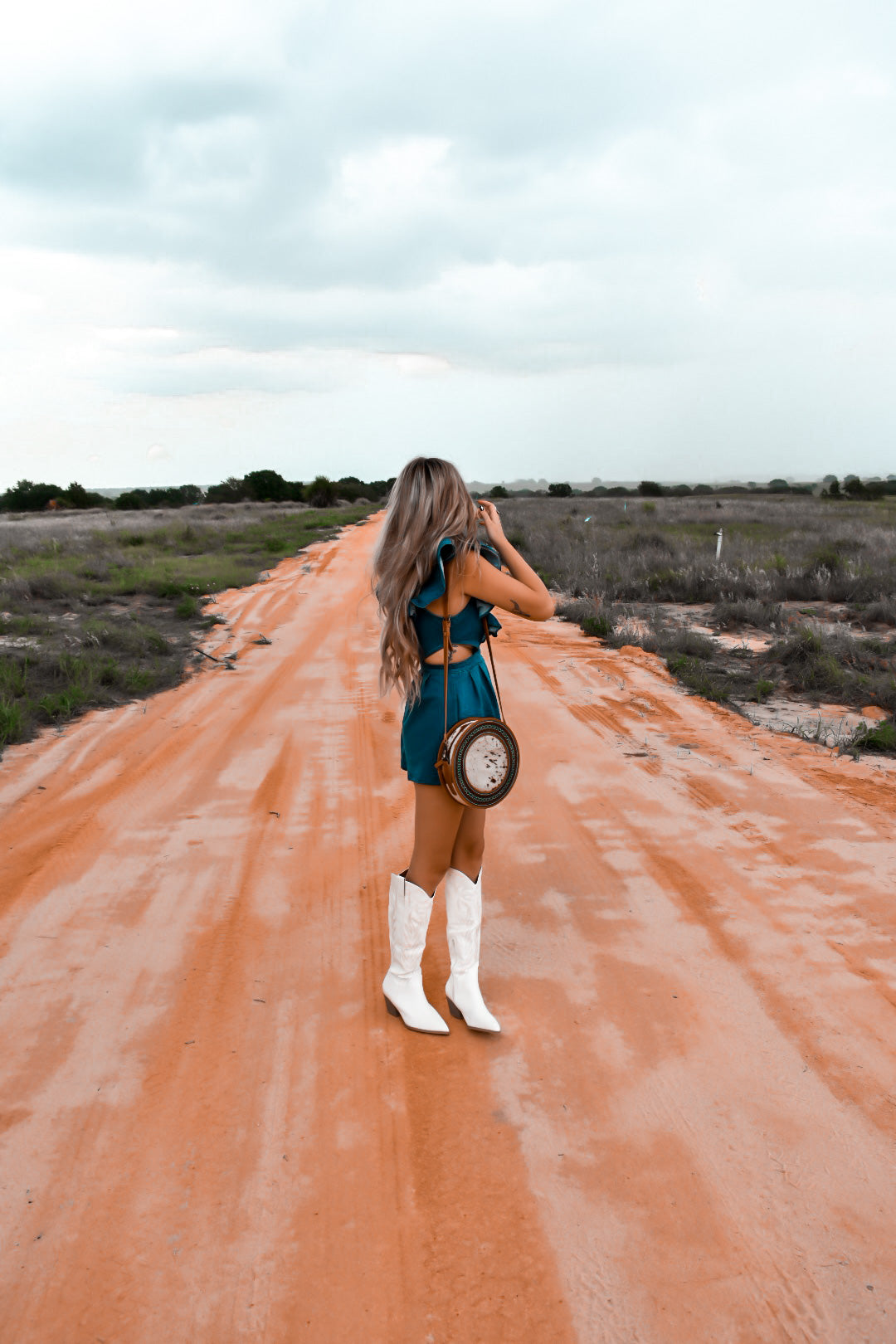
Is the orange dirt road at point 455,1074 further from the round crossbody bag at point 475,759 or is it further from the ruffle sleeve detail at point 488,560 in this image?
the ruffle sleeve detail at point 488,560

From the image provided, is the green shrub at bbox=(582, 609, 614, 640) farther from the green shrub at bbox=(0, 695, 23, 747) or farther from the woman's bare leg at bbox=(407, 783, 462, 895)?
the woman's bare leg at bbox=(407, 783, 462, 895)

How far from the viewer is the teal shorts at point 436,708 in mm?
2742

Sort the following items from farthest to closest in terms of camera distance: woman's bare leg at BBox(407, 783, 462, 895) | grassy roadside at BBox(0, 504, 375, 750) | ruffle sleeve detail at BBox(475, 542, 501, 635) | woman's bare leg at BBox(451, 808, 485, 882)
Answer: grassy roadside at BBox(0, 504, 375, 750) → woman's bare leg at BBox(451, 808, 485, 882) → woman's bare leg at BBox(407, 783, 462, 895) → ruffle sleeve detail at BBox(475, 542, 501, 635)

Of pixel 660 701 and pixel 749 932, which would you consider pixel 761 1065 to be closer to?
pixel 749 932

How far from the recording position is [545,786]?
205 inches

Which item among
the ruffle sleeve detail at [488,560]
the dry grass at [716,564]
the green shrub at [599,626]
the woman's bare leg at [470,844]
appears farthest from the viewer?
the dry grass at [716,564]

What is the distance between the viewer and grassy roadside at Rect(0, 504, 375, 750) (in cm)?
714

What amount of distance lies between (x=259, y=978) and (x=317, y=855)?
3.59 feet

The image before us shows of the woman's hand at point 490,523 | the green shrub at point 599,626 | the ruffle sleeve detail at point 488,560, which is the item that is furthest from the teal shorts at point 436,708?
the green shrub at point 599,626

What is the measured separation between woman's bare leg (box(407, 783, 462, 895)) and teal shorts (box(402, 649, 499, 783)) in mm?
60

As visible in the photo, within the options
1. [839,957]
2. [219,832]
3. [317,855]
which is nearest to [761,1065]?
[839,957]

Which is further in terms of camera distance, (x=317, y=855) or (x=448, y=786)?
(x=317, y=855)

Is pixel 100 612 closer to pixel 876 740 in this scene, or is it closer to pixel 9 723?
pixel 9 723

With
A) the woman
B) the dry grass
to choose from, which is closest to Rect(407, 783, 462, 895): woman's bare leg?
the woman
